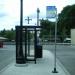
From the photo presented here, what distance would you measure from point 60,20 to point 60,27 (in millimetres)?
2870

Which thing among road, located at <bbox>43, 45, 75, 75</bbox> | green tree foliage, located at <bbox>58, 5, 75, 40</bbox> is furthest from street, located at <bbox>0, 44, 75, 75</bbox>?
green tree foliage, located at <bbox>58, 5, 75, 40</bbox>

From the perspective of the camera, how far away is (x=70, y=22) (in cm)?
11588

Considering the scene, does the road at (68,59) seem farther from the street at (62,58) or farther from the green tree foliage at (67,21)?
the green tree foliage at (67,21)

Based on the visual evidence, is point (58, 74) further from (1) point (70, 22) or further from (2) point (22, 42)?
(1) point (70, 22)

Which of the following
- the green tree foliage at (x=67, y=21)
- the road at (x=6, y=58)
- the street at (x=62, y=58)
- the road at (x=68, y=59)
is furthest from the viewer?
the green tree foliage at (x=67, y=21)

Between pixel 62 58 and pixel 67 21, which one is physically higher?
pixel 67 21

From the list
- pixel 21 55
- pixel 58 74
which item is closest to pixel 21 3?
pixel 21 55

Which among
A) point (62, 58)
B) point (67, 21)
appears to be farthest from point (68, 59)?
point (67, 21)

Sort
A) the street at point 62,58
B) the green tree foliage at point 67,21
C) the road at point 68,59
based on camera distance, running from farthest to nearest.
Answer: the green tree foliage at point 67,21, the street at point 62,58, the road at point 68,59

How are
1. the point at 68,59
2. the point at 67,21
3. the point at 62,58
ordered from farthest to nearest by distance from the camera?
1. the point at 67,21
2. the point at 62,58
3. the point at 68,59

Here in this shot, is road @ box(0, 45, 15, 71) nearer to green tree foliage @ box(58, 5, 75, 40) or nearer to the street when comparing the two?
the street

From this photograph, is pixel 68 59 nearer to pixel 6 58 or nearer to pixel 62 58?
pixel 62 58

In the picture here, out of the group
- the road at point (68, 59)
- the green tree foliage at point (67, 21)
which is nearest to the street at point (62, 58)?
the road at point (68, 59)

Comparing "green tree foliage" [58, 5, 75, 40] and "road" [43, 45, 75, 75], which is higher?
"green tree foliage" [58, 5, 75, 40]
